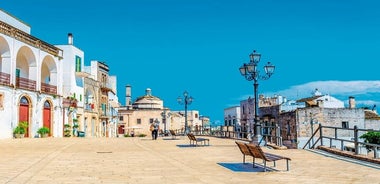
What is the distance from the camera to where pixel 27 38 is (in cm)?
3244

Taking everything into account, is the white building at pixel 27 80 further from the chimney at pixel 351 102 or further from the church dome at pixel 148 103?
the church dome at pixel 148 103

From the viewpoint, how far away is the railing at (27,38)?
29094 millimetres

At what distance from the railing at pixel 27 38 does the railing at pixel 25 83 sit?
9.76 feet

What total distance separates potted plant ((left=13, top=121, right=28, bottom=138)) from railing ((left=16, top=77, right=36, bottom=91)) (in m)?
2.85

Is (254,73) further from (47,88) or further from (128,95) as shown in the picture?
(128,95)

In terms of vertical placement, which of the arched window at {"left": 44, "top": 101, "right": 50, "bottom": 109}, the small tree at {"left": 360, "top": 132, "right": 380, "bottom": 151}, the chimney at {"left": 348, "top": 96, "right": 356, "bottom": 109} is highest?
the chimney at {"left": 348, "top": 96, "right": 356, "bottom": 109}

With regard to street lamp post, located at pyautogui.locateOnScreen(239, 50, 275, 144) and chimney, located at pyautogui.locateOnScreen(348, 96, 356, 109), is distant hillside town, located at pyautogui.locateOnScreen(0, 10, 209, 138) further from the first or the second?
chimney, located at pyautogui.locateOnScreen(348, 96, 356, 109)

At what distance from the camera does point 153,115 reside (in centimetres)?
7469

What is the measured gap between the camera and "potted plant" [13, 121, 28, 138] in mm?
29609

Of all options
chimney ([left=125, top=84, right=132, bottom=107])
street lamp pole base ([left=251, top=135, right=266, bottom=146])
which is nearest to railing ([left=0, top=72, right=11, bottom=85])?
street lamp pole base ([left=251, top=135, right=266, bottom=146])

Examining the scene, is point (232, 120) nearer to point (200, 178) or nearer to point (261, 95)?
point (261, 95)

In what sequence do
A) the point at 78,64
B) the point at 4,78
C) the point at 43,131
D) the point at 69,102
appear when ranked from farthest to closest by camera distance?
the point at 78,64 < the point at 69,102 < the point at 43,131 < the point at 4,78

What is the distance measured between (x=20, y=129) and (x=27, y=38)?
24.5 feet

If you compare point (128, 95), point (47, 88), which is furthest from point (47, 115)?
point (128, 95)
